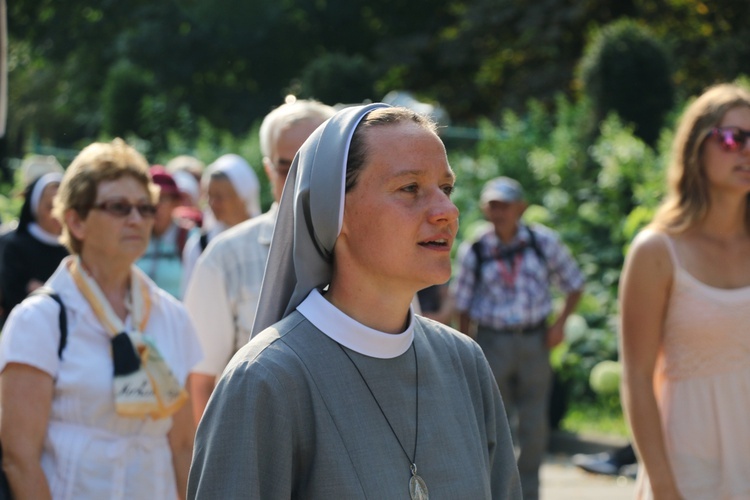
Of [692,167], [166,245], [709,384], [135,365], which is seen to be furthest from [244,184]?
[709,384]

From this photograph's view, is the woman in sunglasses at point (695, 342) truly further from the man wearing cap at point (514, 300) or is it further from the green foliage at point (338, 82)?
the green foliage at point (338, 82)

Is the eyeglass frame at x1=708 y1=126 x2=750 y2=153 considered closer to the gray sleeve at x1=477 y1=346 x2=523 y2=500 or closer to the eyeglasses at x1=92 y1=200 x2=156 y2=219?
the gray sleeve at x1=477 y1=346 x2=523 y2=500

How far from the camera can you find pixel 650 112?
16078 millimetres

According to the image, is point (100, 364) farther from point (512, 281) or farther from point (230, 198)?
point (512, 281)

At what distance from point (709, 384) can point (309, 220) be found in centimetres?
213

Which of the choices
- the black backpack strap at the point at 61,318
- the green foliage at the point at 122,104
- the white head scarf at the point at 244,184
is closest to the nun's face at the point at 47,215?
the white head scarf at the point at 244,184

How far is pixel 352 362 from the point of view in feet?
8.65

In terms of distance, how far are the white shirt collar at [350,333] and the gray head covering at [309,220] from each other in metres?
0.08

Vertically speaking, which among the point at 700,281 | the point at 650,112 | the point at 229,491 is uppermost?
the point at 650,112

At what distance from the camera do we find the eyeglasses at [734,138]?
442cm

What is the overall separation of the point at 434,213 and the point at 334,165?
0.25 m

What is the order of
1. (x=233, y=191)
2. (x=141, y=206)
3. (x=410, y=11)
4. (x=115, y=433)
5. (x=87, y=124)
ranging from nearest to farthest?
(x=115, y=433) < (x=141, y=206) < (x=233, y=191) < (x=410, y=11) < (x=87, y=124)

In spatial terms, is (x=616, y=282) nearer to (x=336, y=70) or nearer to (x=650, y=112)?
(x=650, y=112)

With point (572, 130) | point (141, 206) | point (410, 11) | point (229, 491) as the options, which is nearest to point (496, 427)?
point (229, 491)
